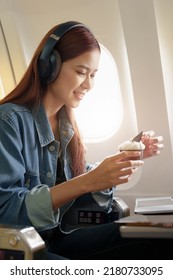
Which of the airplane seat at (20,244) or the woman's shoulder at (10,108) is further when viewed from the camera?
the woman's shoulder at (10,108)

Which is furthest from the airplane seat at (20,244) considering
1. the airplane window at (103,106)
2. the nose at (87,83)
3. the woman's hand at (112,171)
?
the airplane window at (103,106)

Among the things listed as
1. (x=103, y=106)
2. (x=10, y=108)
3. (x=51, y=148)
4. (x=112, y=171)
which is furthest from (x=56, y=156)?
(x=103, y=106)

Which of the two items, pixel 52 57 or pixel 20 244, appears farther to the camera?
pixel 52 57

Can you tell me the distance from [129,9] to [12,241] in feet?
4.43

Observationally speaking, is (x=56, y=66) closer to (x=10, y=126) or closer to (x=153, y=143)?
(x=10, y=126)

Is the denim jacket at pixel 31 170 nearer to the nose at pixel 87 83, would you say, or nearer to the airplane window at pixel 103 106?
the nose at pixel 87 83

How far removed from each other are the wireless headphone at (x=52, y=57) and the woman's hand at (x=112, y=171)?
0.45 meters

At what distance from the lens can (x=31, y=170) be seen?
120 centimetres

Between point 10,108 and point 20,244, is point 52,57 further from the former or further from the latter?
point 20,244

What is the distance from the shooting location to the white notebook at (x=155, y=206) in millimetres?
1099

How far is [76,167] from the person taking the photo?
1.41 m

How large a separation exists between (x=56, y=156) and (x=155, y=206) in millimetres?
415

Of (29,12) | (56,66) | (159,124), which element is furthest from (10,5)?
(159,124)

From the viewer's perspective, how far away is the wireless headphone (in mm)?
1239
